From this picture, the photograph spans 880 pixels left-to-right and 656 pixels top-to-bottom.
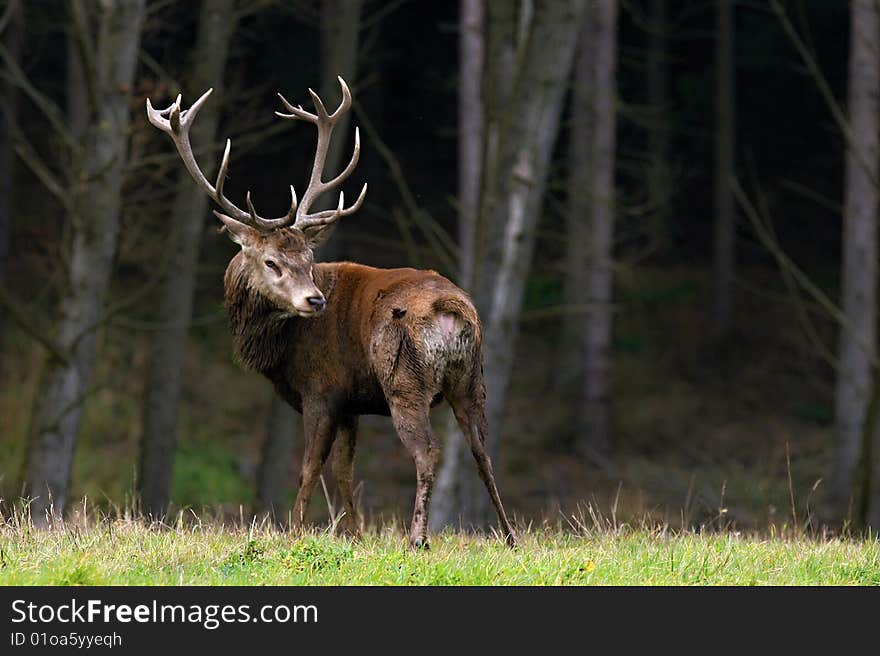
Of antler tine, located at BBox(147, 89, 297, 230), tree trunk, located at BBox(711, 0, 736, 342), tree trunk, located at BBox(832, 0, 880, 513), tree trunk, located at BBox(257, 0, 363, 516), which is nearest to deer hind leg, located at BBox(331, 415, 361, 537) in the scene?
antler tine, located at BBox(147, 89, 297, 230)

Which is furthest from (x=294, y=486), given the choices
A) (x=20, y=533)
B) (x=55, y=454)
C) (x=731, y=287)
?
(x=20, y=533)

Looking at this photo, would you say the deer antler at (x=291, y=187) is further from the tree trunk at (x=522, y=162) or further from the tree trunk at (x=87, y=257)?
the tree trunk at (x=522, y=162)

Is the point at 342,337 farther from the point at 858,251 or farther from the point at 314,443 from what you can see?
the point at 858,251

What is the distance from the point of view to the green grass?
6418mm

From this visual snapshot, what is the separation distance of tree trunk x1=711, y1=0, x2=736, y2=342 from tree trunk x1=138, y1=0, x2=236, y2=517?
39.7 ft

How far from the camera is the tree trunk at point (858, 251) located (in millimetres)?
15883

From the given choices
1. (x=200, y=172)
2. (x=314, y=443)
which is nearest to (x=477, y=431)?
(x=314, y=443)

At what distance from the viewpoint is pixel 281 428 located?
627 inches

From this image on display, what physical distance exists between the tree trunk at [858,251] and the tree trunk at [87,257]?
7.69 meters

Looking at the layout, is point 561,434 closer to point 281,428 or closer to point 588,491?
point 588,491

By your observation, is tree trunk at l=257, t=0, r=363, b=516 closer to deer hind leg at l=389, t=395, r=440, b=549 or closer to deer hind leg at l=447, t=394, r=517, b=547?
deer hind leg at l=447, t=394, r=517, b=547

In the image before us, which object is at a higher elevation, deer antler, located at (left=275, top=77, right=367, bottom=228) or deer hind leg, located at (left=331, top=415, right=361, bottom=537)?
deer antler, located at (left=275, top=77, right=367, bottom=228)

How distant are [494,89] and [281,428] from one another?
15.5 feet

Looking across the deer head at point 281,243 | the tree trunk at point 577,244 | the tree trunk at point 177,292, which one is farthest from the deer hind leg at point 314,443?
the tree trunk at point 577,244
